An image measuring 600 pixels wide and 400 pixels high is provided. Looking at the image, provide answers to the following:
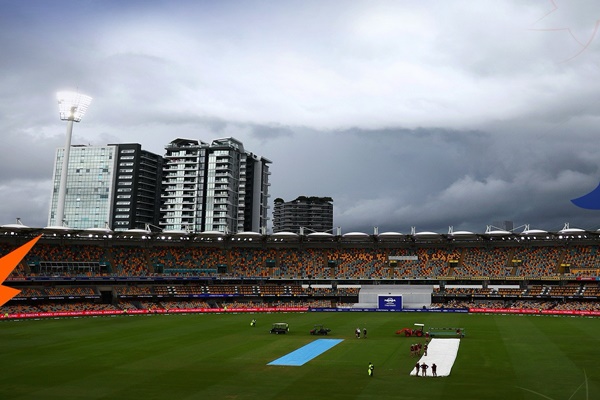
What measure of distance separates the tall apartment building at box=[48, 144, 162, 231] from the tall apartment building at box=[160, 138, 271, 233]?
10.3 m

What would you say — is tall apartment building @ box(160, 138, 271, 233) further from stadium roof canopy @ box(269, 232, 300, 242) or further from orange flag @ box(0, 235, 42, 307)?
orange flag @ box(0, 235, 42, 307)

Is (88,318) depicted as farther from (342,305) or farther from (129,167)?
(129,167)

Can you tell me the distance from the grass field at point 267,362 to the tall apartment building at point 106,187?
115m

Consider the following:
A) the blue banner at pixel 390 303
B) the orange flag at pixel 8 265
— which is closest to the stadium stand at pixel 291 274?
the blue banner at pixel 390 303

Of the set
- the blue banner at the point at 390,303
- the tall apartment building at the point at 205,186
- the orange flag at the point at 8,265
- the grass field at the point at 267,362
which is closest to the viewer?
the orange flag at the point at 8,265

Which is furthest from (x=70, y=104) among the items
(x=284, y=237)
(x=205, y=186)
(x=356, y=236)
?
(x=205, y=186)

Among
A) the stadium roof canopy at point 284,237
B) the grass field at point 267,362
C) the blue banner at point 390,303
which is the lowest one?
the grass field at point 267,362

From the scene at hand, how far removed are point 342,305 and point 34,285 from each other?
5497 cm

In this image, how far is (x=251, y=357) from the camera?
43188 millimetres

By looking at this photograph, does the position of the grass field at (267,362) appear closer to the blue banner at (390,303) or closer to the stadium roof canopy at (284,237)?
the blue banner at (390,303)

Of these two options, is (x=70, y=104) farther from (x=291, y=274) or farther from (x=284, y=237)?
(x=291, y=274)

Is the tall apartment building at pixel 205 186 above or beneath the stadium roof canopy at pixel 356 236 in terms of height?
above

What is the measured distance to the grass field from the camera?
30844 millimetres

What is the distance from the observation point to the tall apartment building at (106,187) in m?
181
